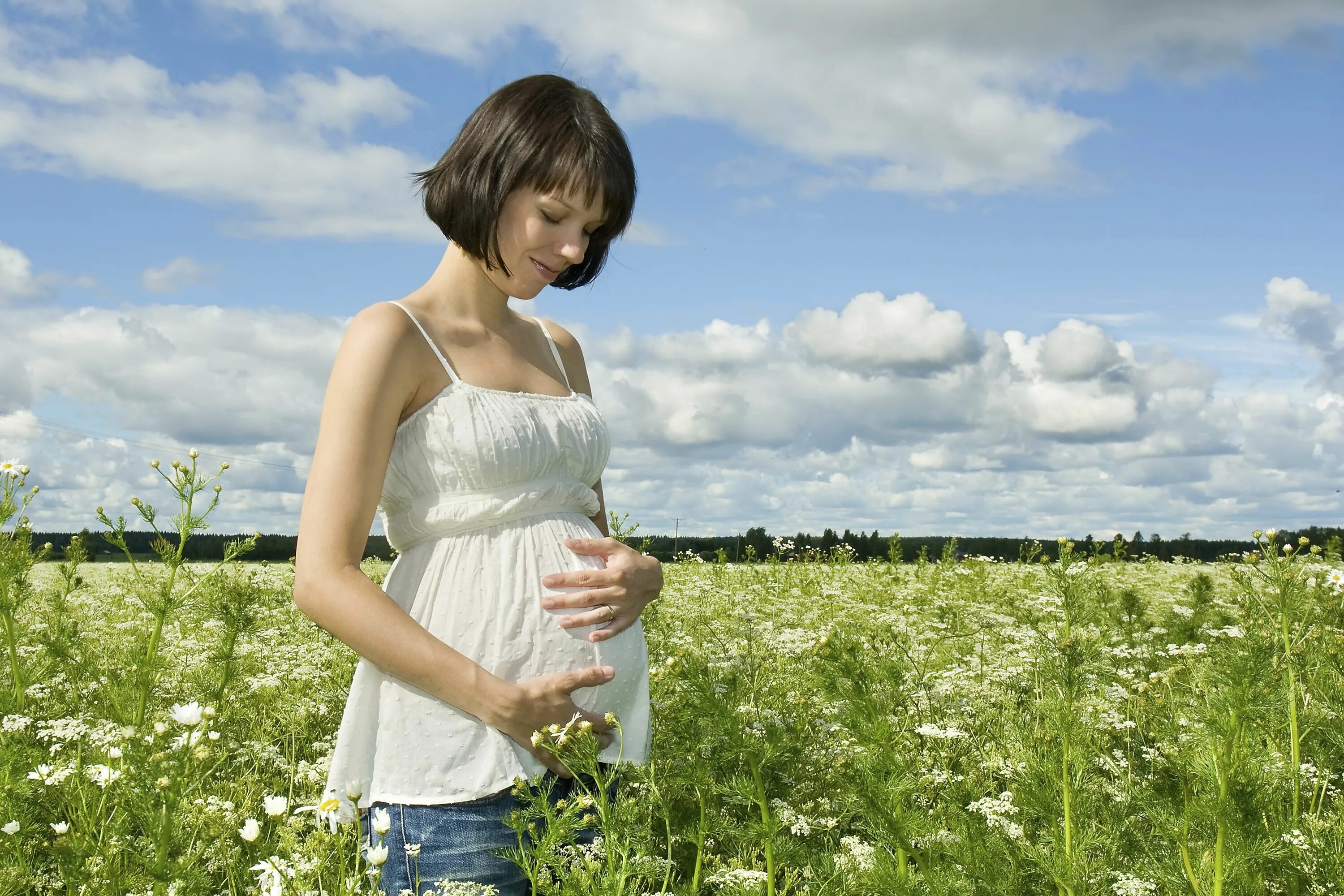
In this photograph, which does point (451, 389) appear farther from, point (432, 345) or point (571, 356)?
point (571, 356)

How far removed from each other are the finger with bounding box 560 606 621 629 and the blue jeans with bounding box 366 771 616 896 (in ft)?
1.23

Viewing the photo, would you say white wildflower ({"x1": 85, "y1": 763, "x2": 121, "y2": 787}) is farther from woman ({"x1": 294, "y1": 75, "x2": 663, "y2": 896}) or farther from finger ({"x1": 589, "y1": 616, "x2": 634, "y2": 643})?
finger ({"x1": 589, "y1": 616, "x2": 634, "y2": 643})

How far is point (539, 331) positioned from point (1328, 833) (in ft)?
8.64

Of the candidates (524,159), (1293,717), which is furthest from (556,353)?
(1293,717)

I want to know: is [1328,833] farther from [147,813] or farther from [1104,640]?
[147,813]

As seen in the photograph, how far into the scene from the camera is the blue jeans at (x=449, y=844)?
204cm

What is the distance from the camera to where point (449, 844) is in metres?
2.06

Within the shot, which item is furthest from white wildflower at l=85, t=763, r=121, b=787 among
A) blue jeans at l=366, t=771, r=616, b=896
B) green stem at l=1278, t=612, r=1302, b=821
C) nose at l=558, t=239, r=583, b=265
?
green stem at l=1278, t=612, r=1302, b=821

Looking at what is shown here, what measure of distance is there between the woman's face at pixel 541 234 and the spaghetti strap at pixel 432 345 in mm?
259

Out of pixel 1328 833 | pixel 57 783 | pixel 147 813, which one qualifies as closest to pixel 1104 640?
pixel 1328 833

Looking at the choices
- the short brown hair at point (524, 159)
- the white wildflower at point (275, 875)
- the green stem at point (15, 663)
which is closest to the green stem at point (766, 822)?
the white wildflower at point (275, 875)

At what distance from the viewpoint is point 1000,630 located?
211 inches

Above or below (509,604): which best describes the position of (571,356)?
above

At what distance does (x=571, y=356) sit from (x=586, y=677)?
1.09 m
